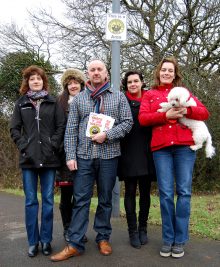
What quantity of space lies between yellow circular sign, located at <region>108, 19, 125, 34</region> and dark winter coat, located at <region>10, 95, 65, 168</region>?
2.03m

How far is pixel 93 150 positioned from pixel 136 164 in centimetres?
55

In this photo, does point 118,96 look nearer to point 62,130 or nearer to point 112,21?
point 62,130

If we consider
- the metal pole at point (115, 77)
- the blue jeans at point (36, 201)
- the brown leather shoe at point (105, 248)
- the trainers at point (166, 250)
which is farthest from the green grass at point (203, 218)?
the blue jeans at point (36, 201)

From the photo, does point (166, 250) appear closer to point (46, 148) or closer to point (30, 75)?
point (46, 148)

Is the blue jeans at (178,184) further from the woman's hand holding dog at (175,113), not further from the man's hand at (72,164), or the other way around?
the man's hand at (72,164)

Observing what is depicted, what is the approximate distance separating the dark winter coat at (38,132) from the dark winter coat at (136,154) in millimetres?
777

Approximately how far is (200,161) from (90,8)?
9.29 meters

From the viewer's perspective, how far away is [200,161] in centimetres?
998

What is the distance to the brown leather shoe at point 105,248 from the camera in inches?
170

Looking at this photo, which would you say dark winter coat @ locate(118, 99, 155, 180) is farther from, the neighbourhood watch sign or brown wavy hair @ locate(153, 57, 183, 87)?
the neighbourhood watch sign

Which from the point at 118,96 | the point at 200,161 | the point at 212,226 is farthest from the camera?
the point at 200,161

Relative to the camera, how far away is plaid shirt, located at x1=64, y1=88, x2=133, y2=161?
4301mm

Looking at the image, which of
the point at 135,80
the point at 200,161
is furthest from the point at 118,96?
the point at 200,161

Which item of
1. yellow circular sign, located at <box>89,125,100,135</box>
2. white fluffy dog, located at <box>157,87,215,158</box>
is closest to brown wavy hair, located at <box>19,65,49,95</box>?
yellow circular sign, located at <box>89,125,100,135</box>
